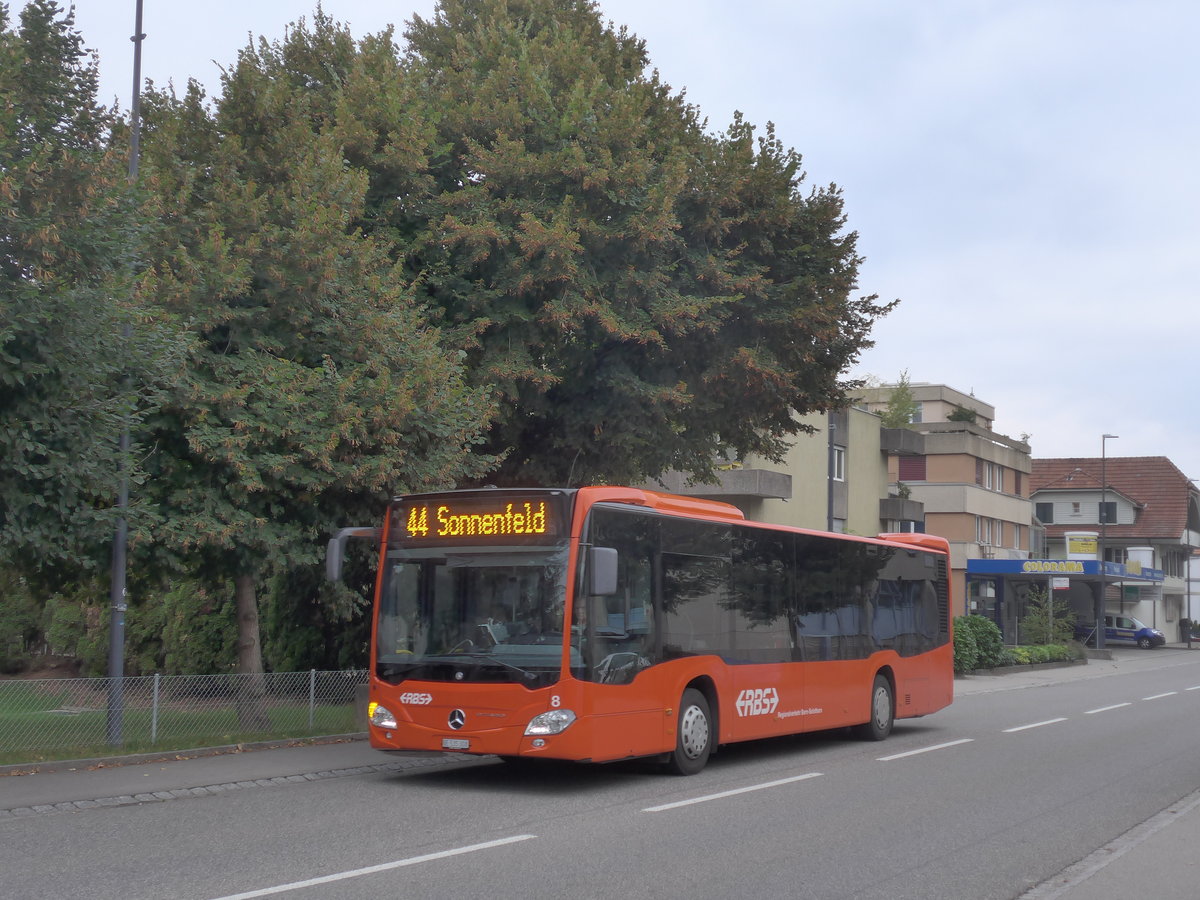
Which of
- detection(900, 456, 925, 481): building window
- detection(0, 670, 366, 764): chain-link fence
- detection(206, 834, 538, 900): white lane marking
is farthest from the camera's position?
detection(900, 456, 925, 481): building window

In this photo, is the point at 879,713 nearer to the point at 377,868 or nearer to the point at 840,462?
the point at 377,868

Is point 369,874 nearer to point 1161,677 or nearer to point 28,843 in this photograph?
point 28,843

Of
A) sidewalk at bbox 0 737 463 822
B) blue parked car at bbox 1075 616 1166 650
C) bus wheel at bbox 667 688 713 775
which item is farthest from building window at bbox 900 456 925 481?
bus wheel at bbox 667 688 713 775

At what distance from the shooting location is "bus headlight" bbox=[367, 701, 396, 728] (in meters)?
12.8

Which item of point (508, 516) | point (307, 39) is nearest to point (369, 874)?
point (508, 516)

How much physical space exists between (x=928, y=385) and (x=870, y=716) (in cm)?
6187

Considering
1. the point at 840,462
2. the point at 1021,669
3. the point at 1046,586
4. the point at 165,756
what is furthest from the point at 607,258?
the point at 1046,586

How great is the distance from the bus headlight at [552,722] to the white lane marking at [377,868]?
2.25 meters

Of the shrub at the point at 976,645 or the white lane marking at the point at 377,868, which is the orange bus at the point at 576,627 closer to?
the white lane marking at the point at 377,868

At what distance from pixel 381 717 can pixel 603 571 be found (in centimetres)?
277

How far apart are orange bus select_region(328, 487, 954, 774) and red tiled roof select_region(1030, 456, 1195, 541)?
71.1 metres

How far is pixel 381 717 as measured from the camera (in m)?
12.9

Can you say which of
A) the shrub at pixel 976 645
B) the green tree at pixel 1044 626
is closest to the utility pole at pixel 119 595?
the shrub at pixel 976 645

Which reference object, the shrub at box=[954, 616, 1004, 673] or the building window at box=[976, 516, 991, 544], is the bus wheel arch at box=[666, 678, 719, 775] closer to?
the shrub at box=[954, 616, 1004, 673]
